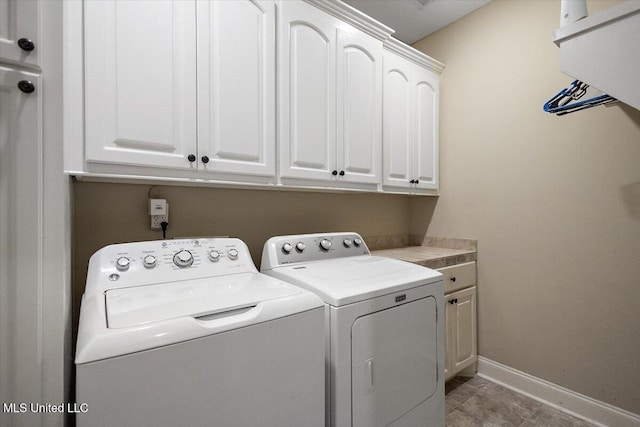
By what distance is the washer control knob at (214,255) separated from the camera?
125 cm

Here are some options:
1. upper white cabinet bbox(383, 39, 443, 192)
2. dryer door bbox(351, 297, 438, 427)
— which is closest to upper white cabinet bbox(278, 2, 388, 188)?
upper white cabinet bbox(383, 39, 443, 192)

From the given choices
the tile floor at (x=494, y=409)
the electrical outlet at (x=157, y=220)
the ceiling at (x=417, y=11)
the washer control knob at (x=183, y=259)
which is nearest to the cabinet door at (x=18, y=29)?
the washer control knob at (x=183, y=259)

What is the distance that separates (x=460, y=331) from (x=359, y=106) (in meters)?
1.72

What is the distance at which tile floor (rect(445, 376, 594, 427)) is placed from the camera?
1.68 metres

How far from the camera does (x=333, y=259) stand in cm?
171

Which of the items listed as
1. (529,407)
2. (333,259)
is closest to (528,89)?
(333,259)

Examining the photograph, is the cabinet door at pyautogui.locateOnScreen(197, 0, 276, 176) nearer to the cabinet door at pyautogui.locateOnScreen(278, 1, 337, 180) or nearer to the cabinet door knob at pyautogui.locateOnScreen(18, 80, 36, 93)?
the cabinet door at pyautogui.locateOnScreen(278, 1, 337, 180)

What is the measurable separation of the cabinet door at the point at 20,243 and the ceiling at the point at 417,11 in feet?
6.92

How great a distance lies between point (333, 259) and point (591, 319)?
5.24 ft

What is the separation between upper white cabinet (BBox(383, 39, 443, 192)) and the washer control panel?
1224 mm

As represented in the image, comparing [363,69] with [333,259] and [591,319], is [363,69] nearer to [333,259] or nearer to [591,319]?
[333,259]

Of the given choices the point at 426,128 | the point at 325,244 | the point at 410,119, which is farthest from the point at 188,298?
the point at 426,128

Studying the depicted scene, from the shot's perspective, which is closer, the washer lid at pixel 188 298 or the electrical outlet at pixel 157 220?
the washer lid at pixel 188 298

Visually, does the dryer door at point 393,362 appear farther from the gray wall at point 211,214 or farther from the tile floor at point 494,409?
the gray wall at point 211,214
